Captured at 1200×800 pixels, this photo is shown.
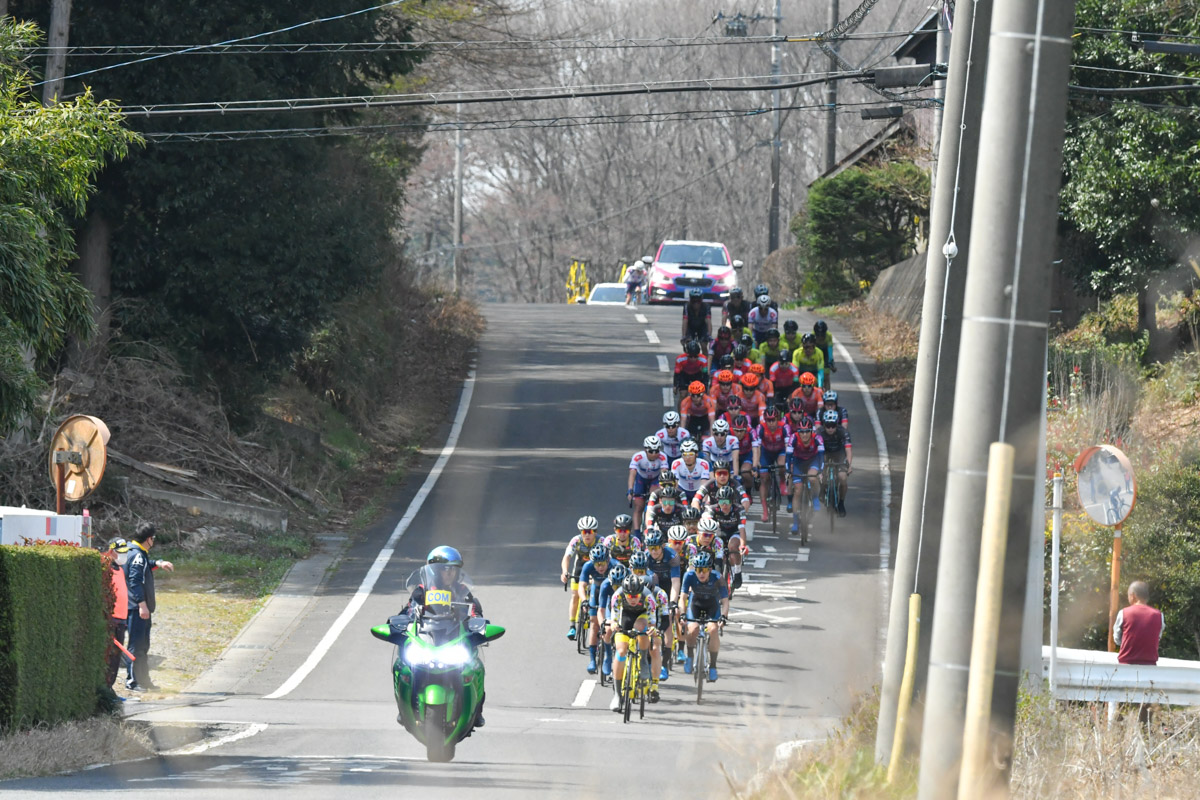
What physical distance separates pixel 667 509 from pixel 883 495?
8311mm

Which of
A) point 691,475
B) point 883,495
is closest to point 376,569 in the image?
point 691,475

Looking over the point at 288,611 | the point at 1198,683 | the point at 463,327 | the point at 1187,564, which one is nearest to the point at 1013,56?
the point at 1198,683

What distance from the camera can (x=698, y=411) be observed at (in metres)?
24.8

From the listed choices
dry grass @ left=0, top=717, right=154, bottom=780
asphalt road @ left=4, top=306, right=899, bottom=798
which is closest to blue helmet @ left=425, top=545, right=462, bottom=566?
asphalt road @ left=4, top=306, right=899, bottom=798

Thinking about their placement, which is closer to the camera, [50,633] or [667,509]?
[50,633]

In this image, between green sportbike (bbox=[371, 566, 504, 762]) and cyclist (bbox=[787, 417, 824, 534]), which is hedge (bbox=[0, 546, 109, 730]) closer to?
green sportbike (bbox=[371, 566, 504, 762])

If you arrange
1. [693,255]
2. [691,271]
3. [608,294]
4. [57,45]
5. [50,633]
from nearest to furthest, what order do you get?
1. [50,633]
2. [57,45]
3. [691,271]
4. [693,255]
5. [608,294]

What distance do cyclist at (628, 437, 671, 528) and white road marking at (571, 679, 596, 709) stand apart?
4.71 metres

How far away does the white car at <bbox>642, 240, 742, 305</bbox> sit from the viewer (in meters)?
45.3

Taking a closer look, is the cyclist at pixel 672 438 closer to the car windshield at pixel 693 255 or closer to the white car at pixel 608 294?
the car windshield at pixel 693 255

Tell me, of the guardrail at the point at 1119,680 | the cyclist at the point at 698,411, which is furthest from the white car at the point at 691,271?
the guardrail at the point at 1119,680

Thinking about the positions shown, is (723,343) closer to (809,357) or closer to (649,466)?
(809,357)

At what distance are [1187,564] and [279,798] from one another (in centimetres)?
1309

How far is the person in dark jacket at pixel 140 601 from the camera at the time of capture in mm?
17047
